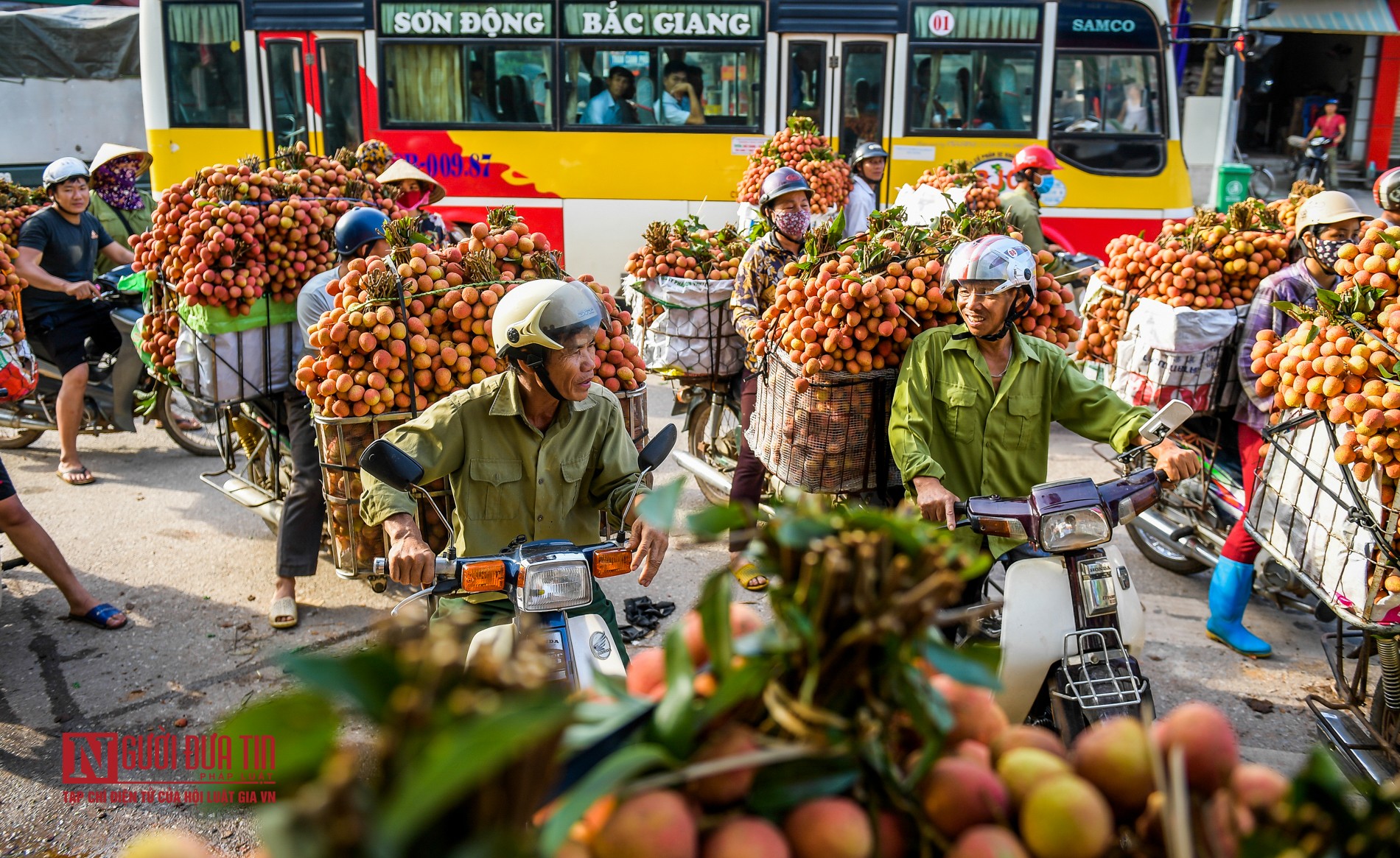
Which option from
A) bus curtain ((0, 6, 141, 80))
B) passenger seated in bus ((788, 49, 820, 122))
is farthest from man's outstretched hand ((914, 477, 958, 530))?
bus curtain ((0, 6, 141, 80))

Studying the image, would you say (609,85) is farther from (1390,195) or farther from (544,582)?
(544,582)

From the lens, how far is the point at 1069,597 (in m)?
3.12

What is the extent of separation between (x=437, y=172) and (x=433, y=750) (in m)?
10.3

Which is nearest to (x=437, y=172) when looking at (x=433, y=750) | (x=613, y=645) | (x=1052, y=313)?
(x=1052, y=313)

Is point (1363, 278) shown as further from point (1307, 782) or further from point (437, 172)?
point (437, 172)

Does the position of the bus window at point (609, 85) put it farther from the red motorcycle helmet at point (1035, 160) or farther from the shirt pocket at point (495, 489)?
the shirt pocket at point (495, 489)

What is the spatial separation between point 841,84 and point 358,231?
654cm

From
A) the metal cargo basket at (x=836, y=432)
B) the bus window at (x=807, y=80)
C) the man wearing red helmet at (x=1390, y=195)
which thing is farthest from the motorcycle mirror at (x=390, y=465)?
the bus window at (x=807, y=80)

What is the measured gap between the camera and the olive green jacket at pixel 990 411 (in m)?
3.48

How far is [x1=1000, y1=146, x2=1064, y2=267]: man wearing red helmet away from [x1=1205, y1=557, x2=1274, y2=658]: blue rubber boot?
337 cm

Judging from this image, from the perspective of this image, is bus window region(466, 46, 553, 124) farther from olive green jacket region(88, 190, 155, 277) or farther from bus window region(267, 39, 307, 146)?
olive green jacket region(88, 190, 155, 277)

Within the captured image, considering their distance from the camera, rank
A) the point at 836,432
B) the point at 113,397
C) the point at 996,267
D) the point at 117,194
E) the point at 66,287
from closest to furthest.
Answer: the point at 996,267 < the point at 836,432 < the point at 66,287 < the point at 113,397 < the point at 117,194

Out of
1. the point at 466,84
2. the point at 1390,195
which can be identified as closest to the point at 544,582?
the point at 1390,195

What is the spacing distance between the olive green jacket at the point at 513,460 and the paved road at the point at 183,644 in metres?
1.38
